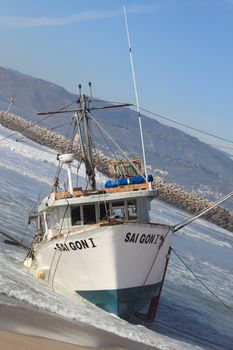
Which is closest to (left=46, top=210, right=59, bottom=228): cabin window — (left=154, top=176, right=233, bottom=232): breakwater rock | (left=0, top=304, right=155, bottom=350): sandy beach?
(left=0, top=304, right=155, bottom=350): sandy beach

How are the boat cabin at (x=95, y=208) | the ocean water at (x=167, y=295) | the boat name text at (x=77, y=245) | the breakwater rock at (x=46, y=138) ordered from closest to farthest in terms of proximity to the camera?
the ocean water at (x=167, y=295) < the boat name text at (x=77, y=245) < the boat cabin at (x=95, y=208) < the breakwater rock at (x=46, y=138)

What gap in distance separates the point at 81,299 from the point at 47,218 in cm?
371

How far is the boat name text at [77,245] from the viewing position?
17031mm

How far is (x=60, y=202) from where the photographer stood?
61.3 ft

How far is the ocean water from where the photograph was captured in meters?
15.3

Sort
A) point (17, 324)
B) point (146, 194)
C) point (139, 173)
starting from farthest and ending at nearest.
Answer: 1. point (139, 173)
2. point (146, 194)
3. point (17, 324)

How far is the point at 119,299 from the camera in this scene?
17.1 metres

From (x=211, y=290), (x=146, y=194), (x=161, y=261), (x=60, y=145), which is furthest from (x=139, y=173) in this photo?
(x=60, y=145)

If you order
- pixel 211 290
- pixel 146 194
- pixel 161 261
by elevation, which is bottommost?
pixel 211 290

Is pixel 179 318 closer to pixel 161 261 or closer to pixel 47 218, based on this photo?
pixel 161 261

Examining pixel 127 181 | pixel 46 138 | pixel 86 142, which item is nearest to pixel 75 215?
pixel 127 181

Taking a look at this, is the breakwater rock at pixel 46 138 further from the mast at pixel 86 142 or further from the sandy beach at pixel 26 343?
the sandy beach at pixel 26 343

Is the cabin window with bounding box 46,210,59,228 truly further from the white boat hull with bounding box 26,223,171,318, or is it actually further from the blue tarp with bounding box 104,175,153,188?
the blue tarp with bounding box 104,175,153,188

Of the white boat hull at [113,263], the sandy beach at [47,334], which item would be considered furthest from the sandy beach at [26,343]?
the white boat hull at [113,263]
